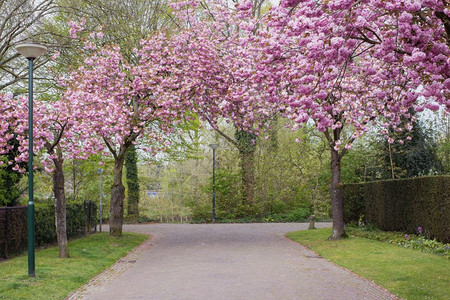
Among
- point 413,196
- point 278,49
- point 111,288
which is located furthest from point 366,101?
point 111,288

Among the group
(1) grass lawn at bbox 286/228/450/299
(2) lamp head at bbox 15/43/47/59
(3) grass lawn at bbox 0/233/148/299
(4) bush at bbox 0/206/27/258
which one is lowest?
(1) grass lawn at bbox 286/228/450/299

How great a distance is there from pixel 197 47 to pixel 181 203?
25230mm

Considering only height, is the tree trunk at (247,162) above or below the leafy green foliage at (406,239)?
above

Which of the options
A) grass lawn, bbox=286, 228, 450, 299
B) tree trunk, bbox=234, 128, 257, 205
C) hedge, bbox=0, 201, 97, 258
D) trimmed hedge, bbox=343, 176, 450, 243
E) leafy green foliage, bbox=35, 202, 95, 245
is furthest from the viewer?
tree trunk, bbox=234, 128, 257, 205

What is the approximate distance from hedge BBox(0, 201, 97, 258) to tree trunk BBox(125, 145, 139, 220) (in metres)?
9.77

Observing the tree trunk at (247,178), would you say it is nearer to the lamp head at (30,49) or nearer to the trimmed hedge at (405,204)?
the trimmed hedge at (405,204)

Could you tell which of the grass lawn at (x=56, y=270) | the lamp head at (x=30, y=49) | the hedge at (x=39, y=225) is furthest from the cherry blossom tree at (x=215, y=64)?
the hedge at (x=39, y=225)

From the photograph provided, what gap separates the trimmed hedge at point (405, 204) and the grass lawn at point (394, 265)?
1.34 meters

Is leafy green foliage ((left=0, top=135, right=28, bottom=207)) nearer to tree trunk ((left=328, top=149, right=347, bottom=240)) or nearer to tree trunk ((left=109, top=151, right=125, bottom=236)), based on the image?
tree trunk ((left=109, top=151, right=125, bottom=236))

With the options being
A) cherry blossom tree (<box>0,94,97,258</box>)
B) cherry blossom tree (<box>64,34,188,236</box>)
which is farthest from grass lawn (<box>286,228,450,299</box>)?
cherry blossom tree (<box>0,94,97,258</box>)

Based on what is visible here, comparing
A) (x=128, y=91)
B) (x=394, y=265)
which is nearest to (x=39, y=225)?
(x=128, y=91)

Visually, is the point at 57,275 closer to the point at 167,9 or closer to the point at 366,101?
the point at 366,101

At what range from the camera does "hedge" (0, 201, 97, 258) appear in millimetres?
12391

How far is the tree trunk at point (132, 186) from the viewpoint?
29.8m
